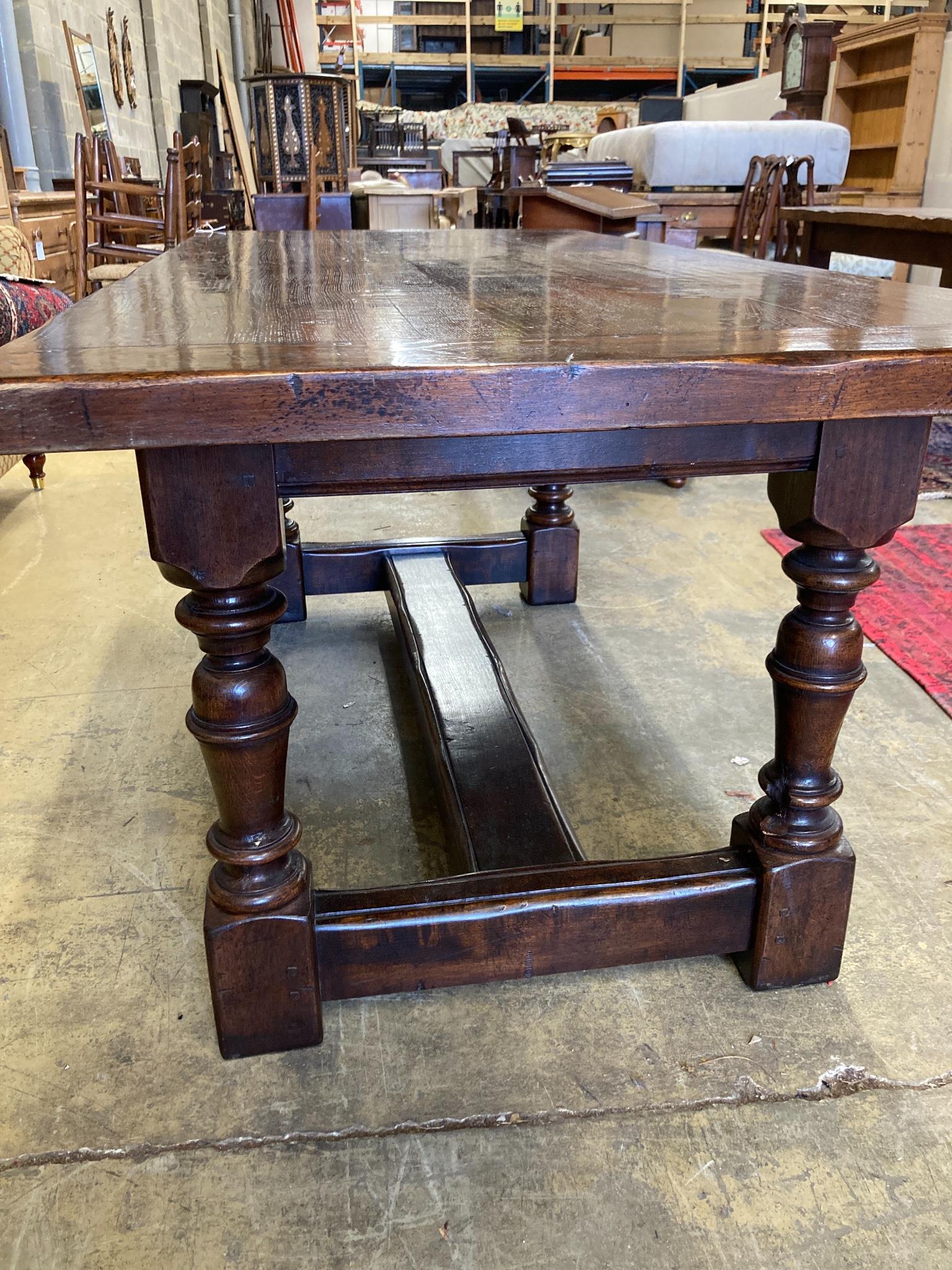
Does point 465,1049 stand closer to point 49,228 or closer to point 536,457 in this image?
point 536,457

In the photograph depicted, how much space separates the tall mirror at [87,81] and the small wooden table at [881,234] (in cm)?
475

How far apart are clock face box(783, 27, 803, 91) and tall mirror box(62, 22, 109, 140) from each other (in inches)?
192

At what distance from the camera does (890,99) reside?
7781 mm

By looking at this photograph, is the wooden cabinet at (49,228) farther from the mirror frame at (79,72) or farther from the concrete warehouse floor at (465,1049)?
the concrete warehouse floor at (465,1049)

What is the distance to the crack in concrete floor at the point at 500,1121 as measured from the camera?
0.88 m

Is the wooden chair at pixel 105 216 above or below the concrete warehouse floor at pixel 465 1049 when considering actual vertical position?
above

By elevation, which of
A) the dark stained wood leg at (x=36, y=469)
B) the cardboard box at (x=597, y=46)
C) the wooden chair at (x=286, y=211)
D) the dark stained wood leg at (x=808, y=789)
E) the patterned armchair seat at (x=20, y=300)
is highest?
the cardboard box at (x=597, y=46)

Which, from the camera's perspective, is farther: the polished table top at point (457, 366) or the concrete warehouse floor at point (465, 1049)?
the concrete warehouse floor at point (465, 1049)

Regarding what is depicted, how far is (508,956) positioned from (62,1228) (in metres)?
0.46

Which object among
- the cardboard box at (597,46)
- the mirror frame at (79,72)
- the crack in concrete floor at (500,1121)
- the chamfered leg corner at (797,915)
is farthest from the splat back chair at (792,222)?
the cardboard box at (597,46)

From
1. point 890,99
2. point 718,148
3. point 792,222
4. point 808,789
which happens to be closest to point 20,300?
point 808,789

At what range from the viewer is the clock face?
22.8ft

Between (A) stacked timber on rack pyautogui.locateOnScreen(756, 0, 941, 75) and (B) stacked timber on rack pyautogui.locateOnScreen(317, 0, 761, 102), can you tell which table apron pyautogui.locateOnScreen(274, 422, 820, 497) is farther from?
(B) stacked timber on rack pyautogui.locateOnScreen(317, 0, 761, 102)

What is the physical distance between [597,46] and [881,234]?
39.9 ft
